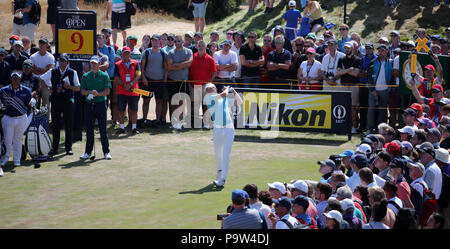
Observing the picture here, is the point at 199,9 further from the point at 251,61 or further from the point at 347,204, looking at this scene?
the point at 347,204

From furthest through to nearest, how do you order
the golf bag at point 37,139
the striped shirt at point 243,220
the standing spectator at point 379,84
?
the standing spectator at point 379,84, the golf bag at point 37,139, the striped shirt at point 243,220

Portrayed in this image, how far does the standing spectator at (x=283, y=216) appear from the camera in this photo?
333 inches

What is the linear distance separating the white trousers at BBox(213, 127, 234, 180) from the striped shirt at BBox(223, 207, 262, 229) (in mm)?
5457

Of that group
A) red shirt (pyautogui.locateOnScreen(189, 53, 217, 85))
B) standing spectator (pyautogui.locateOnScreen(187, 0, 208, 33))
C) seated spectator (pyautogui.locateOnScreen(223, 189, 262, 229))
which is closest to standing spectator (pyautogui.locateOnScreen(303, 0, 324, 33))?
standing spectator (pyautogui.locateOnScreen(187, 0, 208, 33))

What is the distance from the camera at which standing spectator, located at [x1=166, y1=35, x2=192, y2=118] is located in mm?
20172

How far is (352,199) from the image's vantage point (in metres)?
9.46

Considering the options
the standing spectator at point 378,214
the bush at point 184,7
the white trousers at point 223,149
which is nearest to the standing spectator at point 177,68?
the white trousers at point 223,149

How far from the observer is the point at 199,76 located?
66.4ft

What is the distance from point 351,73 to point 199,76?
423cm

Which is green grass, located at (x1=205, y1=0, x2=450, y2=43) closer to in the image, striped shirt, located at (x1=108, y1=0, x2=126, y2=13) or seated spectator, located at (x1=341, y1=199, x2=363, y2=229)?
striped shirt, located at (x1=108, y1=0, x2=126, y2=13)

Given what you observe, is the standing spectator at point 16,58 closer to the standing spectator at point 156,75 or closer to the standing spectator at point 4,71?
the standing spectator at point 4,71

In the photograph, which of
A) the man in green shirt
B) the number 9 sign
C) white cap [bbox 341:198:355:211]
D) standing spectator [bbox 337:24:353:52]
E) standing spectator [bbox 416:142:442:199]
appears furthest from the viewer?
standing spectator [bbox 337:24:353:52]
